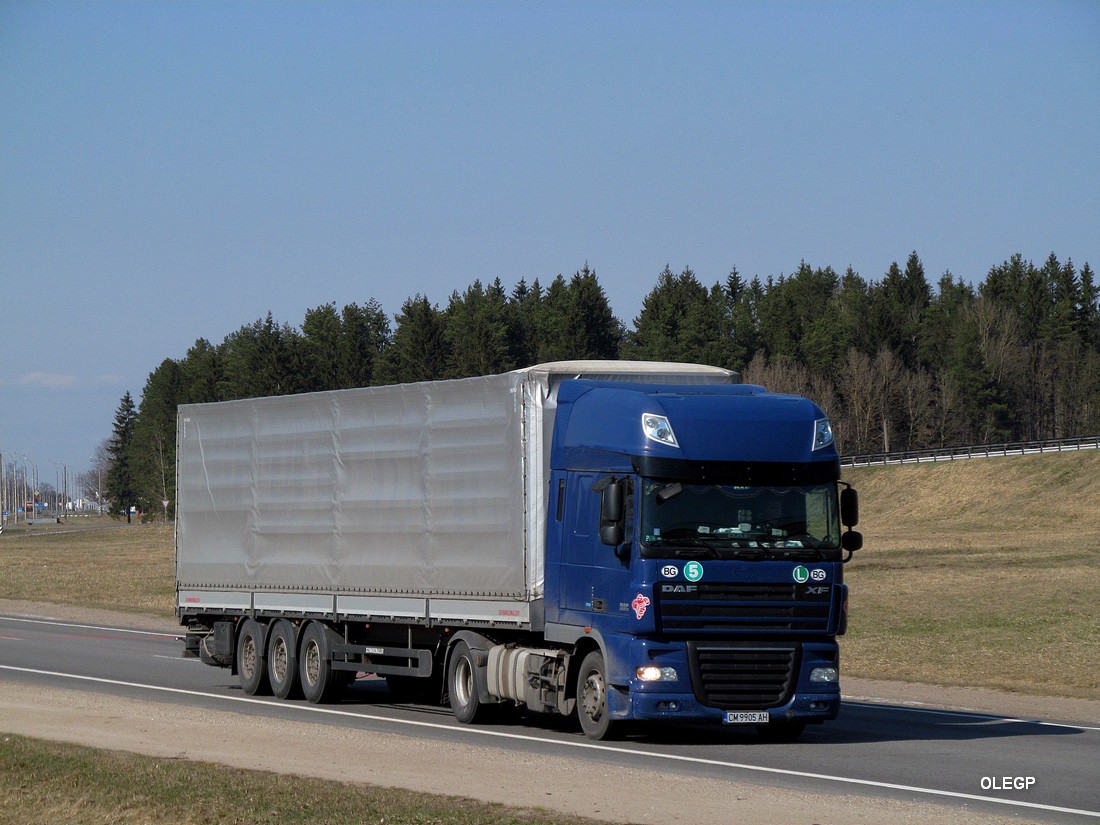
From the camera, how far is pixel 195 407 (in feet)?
78.9

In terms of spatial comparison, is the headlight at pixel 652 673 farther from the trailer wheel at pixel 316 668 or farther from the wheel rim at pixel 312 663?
the wheel rim at pixel 312 663

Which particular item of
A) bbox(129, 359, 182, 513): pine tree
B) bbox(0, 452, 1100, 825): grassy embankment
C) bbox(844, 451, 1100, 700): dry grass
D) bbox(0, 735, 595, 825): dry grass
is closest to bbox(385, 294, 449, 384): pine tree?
bbox(129, 359, 182, 513): pine tree

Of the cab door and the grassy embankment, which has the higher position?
the cab door

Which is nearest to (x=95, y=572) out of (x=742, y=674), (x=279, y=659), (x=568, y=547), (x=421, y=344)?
(x=279, y=659)

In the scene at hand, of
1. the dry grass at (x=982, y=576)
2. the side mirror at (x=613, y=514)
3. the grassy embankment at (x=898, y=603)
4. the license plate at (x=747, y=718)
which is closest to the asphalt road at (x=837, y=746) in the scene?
the license plate at (x=747, y=718)

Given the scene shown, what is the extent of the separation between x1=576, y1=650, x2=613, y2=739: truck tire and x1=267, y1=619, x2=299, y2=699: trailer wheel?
5.95m

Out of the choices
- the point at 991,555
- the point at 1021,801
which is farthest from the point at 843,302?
the point at 1021,801

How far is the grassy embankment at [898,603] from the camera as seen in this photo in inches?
456

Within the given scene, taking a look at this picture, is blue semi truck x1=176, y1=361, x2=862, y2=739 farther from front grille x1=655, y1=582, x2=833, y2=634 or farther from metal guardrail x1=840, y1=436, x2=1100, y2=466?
metal guardrail x1=840, y1=436, x2=1100, y2=466

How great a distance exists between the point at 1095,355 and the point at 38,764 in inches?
5383

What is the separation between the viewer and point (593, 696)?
16375 millimetres

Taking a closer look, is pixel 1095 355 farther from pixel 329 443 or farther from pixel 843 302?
pixel 329 443

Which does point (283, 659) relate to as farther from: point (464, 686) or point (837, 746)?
point (837, 746)

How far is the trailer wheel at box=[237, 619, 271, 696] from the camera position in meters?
21.9
